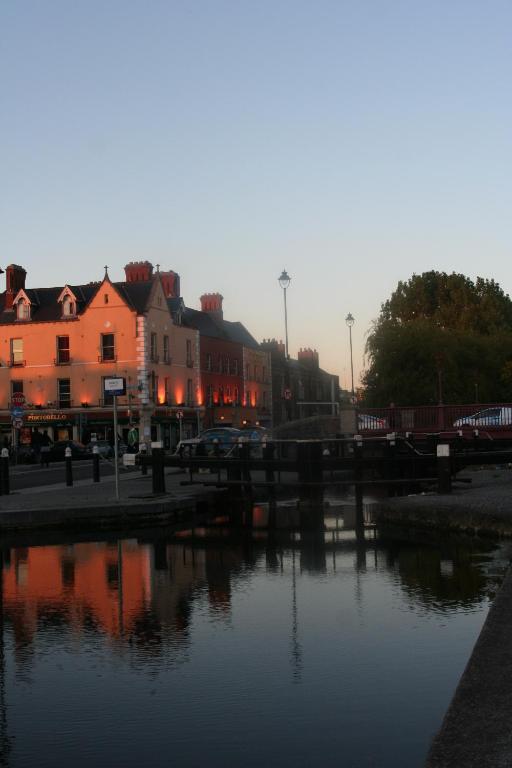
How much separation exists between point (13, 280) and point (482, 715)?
72823mm

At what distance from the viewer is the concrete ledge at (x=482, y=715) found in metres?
5.00

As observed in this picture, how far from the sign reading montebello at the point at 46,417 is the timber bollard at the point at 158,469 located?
4692 cm

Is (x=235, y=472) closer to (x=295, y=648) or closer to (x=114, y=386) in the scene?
(x=114, y=386)

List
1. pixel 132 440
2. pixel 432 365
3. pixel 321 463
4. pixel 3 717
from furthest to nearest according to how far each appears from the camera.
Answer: pixel 432 365 < pixel 132 440 < pixel 321 463 < pixel 3 717

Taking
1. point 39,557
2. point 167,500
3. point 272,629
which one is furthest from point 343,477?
point 272,629

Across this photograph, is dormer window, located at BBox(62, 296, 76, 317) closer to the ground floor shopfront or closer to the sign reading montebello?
the ground floor shopfront

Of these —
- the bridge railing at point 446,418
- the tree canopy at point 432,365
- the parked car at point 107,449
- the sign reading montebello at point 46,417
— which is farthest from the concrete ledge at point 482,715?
the sign reading montebello at point 46,417

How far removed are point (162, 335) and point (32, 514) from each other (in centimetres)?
5208

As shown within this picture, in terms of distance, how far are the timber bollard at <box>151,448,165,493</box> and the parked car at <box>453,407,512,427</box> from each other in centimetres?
2316

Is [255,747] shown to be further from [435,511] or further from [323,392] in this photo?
[323,392]

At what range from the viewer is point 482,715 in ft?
18.8

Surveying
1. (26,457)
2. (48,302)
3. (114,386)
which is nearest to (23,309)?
(48,302)

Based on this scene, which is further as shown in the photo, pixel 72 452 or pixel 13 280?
pixel 13 280

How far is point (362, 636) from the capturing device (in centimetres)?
938
